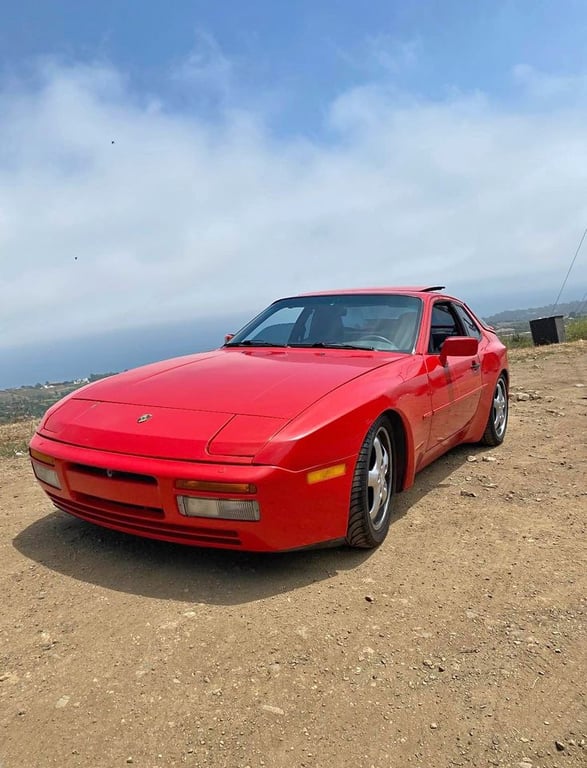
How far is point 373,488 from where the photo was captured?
289cm

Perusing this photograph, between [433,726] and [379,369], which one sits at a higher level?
[379,369]

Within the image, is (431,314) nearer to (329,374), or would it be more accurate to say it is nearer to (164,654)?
(329,374)

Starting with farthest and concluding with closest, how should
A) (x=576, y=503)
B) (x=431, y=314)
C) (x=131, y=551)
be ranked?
(x=431, y=314) → (x=576, y=503) → (x=131, y=551)

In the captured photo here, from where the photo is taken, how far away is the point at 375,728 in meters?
1.69

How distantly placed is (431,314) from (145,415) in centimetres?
225

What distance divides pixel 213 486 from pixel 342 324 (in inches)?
76.6

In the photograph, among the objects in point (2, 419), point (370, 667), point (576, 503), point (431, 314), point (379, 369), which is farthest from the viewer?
point (2, 419)

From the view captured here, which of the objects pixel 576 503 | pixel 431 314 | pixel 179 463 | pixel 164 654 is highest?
pixel 431 314

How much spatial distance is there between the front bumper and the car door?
1.22 metres

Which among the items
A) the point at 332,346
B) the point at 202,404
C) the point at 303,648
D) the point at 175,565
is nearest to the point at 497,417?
the point at 332,346

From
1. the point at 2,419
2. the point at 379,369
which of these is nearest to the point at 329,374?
the point at 379,369

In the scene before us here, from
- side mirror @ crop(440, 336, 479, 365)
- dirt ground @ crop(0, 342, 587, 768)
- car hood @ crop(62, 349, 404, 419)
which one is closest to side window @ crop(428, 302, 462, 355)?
side mirror @ crop(440, 336, 479, 365)

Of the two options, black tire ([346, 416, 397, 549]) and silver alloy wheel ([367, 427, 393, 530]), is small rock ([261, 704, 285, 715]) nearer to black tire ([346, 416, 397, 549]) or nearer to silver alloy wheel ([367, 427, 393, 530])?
black tire ([346, 416, 397, 549])

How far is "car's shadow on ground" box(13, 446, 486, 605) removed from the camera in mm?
2471
